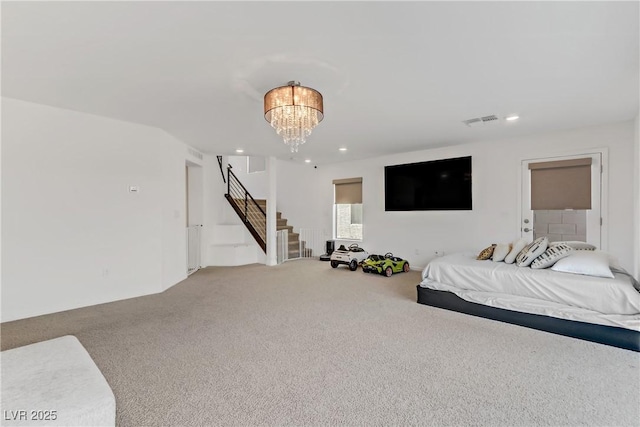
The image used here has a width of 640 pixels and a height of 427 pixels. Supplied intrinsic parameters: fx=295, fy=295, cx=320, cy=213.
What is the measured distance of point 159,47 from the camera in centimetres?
230

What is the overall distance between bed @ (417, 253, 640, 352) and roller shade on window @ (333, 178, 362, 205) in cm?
371

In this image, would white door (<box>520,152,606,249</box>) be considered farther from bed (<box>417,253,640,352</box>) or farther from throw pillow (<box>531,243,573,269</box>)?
throw pillow (<box>531,243,573,269</box>)

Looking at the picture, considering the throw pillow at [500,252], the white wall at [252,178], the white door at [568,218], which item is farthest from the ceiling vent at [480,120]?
the white wall at [252,178]

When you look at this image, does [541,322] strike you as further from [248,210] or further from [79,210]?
[248,210]

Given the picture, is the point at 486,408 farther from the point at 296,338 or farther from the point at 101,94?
the point at 101,94

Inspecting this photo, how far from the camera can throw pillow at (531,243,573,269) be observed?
323 centimetres

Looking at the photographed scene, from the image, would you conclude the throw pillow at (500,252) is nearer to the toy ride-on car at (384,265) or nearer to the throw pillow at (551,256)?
the throw pillow at (551,256)

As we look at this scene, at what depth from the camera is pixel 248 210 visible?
311 inches

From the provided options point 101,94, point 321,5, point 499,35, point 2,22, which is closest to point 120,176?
point 101,94

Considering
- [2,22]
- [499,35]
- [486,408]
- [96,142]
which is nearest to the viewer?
[486,408]

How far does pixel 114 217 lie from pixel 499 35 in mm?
4810

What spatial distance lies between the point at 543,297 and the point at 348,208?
5.04 m

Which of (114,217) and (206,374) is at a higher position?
(114,217)

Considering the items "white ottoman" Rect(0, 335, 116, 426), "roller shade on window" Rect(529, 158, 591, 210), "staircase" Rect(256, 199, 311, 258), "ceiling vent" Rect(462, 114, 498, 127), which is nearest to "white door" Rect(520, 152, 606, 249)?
"roller shade on window" Rect(529, 158, 591, 210)
